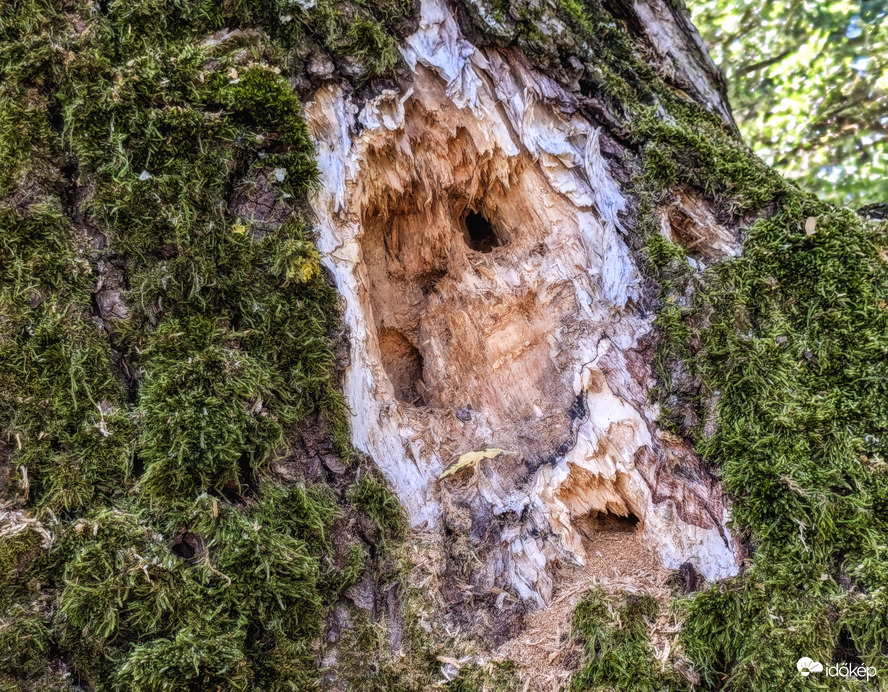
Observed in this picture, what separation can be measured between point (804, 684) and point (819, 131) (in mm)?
7581

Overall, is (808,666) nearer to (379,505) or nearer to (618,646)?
(618,646)

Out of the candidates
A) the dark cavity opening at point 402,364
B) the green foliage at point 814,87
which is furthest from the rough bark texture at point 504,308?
the green foliage at point 814,87

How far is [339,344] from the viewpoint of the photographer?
2.15 m

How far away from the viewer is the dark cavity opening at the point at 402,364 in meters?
2.66

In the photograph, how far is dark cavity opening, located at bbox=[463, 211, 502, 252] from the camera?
2.88 meters

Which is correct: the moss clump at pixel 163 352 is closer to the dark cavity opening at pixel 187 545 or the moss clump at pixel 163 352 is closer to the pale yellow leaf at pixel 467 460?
the dark cavity opening at pixel 187 545

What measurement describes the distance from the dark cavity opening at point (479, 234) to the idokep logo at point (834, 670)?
6.97 ft

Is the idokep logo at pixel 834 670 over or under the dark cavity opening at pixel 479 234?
under

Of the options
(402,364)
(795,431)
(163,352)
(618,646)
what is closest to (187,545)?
(163,352)

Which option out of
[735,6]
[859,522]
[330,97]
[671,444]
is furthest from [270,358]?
[735,6]

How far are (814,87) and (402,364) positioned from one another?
24.0 feet

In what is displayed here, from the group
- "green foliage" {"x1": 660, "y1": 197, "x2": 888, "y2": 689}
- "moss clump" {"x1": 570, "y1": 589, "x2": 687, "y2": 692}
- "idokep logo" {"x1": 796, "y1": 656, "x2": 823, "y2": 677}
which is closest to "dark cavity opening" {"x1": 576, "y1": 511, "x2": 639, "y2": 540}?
"moss clump" {"x1": 570, "y1": 589, "x2": 687, "y2": 692}

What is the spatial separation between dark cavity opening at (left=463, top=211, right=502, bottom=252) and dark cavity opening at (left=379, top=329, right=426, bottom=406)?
0.65 metres

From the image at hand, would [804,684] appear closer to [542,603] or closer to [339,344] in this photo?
[542,603]
